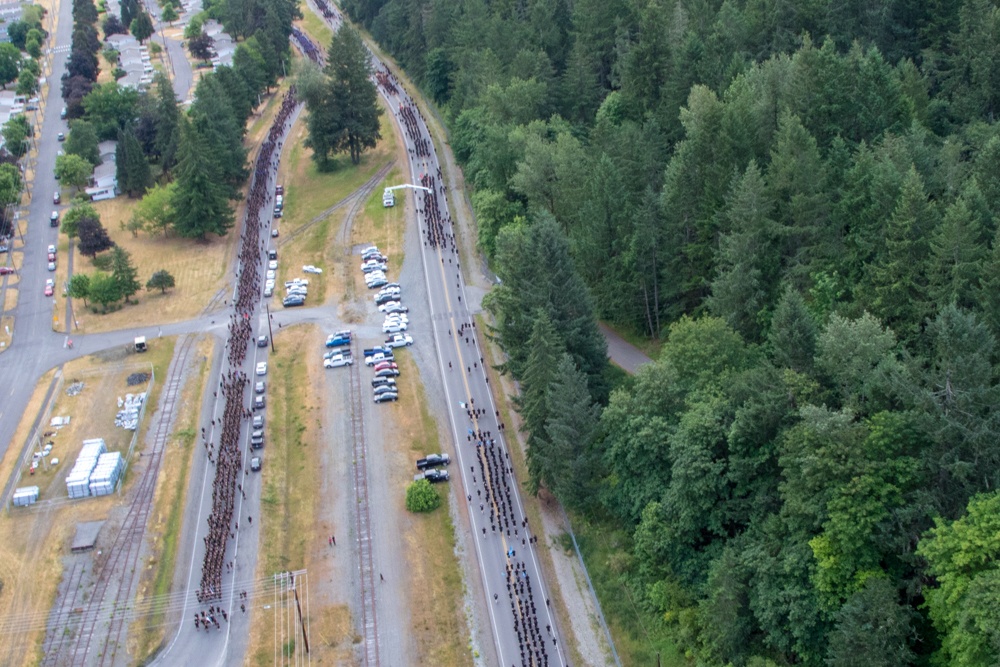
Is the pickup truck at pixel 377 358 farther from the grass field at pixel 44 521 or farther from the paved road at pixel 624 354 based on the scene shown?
the paved road at pixel 624 354

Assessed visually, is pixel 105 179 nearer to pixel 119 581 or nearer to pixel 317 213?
pixel 317 213

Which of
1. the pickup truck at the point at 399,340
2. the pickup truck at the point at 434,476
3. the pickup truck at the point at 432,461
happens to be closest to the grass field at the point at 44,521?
the pickup truck at the point at 399,340

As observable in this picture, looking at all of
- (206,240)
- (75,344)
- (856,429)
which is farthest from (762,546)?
(206,240)

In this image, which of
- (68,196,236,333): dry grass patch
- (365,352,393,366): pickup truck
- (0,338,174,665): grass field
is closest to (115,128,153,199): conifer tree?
(68,196,236,333): dry grass patch

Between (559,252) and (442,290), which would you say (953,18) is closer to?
(559,252)

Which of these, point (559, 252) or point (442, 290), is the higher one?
point (559, 252)

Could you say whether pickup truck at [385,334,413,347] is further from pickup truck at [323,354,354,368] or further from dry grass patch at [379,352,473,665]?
dry grass patch at [379,352,473,665]
